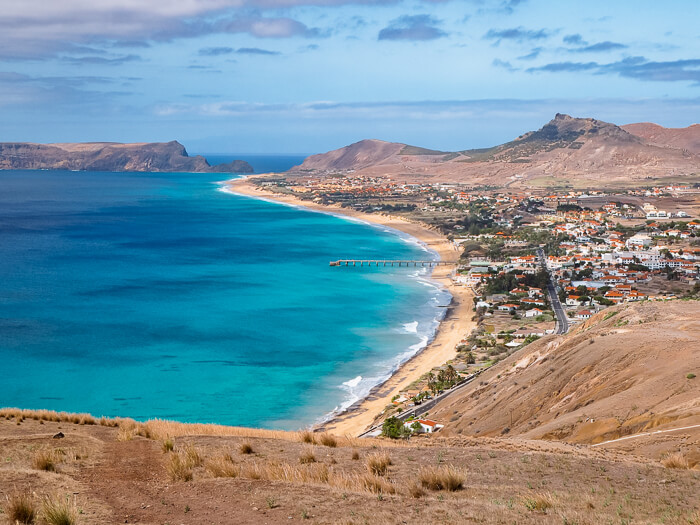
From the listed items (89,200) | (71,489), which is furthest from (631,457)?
(89,200)

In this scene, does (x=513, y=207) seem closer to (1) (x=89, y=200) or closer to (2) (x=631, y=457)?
(1) (x=89, y=200)

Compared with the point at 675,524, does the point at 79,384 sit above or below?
below

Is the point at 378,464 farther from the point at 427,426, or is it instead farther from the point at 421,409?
the point at 421,409

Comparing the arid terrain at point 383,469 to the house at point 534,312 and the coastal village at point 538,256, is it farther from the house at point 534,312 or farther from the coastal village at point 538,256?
the house at point 534,312

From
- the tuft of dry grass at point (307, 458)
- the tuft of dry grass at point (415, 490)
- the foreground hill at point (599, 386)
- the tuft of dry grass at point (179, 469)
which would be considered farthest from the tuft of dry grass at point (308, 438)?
the foreground hill at point (599, 386)

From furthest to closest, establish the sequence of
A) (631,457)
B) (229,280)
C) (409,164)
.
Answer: (409,164) → (229,280) → (631,457)

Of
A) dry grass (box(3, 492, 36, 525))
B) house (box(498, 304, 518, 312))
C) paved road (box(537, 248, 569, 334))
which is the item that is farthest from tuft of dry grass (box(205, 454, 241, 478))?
house (box(498, 304, 518, 312))

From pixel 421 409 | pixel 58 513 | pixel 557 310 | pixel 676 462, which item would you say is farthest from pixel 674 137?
pixel 58 513
